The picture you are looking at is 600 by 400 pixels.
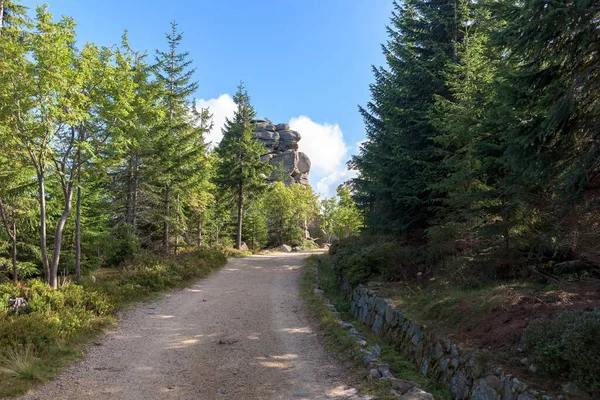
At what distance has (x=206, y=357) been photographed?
A: 6.17 m

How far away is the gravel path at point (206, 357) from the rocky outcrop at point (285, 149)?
47.0 metres

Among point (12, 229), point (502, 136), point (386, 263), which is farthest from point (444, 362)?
point (12, 229)

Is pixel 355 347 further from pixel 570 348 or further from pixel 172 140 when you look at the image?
pixel 172 140

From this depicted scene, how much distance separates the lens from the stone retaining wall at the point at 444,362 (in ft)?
13.4

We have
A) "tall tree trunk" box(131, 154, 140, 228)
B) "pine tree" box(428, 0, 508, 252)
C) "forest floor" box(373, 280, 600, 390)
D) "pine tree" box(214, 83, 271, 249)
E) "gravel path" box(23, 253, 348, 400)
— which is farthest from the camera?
"pine tree" box(214, 83, 271, 249)

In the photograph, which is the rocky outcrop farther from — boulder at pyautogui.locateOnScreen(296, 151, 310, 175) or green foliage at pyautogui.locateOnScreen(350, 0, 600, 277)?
green foliage at pyautogui.locateOnScreen(350, 0, 600, 277)

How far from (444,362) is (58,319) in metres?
7.31

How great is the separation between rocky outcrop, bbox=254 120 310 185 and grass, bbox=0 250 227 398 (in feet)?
148

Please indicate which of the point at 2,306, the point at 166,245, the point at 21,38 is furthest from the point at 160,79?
the point at 2,306

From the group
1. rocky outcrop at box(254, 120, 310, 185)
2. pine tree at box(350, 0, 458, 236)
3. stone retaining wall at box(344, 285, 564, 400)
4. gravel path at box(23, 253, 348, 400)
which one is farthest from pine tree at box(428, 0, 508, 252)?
rocky outcrop at box(254, 120, 310, 185)

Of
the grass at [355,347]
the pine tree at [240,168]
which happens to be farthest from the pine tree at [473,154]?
the pine tree at [240,168]

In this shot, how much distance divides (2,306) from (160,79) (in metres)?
15.0

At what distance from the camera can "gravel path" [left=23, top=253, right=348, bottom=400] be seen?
490 centimetres

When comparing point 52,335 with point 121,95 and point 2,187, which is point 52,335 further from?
point 2,187
